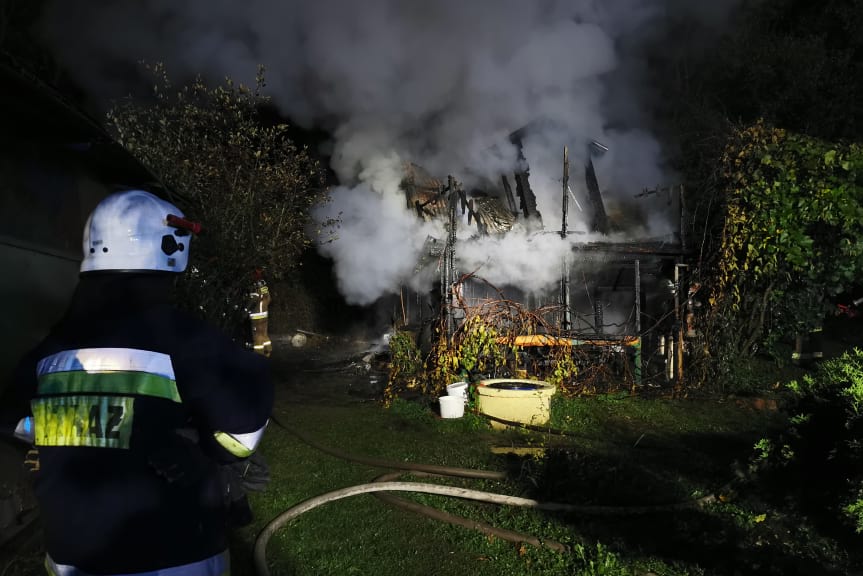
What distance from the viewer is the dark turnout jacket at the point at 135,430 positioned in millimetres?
1670

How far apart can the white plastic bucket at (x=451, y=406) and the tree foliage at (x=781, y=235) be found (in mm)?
4547

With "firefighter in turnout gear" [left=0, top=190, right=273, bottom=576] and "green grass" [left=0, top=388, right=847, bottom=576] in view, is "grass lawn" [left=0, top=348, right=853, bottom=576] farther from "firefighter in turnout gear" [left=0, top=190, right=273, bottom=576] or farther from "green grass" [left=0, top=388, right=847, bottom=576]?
"firefighter in turnout gear" [left=0, top=190, right=273, bottom=576]

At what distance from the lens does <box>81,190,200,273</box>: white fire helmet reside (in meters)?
1.86

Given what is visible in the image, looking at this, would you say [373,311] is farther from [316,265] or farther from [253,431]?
[253,431]

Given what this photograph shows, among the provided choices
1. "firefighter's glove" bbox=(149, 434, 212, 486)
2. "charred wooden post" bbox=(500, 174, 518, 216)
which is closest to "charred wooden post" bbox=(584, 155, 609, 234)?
"charred wooden post" bbox=(500, 174, 518, 216)

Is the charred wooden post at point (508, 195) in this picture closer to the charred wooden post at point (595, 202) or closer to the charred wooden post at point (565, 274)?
the charred wooden post at point (595, 202)

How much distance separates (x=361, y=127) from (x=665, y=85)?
1456 centimetres

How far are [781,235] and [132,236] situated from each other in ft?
29.7

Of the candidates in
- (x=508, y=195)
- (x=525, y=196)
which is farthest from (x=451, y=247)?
(x=508, y=195)

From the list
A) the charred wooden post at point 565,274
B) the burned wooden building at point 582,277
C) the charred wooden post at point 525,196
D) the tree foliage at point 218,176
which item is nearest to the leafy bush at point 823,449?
the burned wooden building at point 582,277

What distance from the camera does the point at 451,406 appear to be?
7445mm

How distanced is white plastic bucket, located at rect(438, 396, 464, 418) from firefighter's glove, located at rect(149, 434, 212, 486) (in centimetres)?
578

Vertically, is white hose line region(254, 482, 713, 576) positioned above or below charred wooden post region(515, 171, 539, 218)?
below

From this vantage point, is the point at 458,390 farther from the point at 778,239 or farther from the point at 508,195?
the point at 508,195
